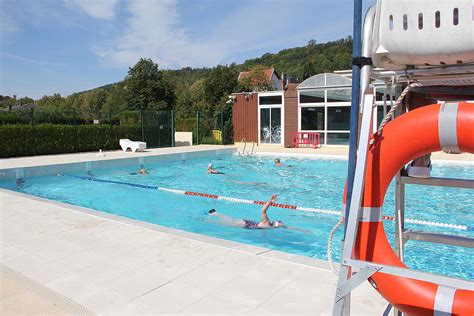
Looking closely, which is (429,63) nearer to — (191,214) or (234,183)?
(191,214)

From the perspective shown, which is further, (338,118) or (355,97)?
(338,118)

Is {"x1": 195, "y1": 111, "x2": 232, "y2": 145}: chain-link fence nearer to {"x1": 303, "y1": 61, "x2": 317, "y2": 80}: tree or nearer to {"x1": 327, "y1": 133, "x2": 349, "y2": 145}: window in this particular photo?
{"x1": 327, "y1": 133, "x2": 349, "y2": 145}: window

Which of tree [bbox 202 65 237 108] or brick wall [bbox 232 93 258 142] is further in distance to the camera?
tree [bbox 202 65 237 108]

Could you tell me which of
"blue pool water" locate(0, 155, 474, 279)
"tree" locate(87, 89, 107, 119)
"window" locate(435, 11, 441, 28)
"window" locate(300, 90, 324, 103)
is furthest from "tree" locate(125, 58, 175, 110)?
"tree" locate(87, 89, 107, 119)

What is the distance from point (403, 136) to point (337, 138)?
50.3 feet

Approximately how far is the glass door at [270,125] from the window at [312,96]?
140 centimetres

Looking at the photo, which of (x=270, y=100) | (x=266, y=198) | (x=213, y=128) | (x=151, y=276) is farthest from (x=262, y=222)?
(x=213, y=128)

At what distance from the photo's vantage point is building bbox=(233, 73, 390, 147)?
16.2m

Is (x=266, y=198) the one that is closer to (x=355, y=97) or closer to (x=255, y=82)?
(x=355, y=97)

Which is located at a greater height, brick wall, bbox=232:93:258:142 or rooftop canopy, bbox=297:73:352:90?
rooftop canopy, bbox=297:73:352:90

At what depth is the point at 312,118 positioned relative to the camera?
56.2 feet

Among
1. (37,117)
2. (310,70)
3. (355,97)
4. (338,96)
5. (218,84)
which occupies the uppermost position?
(310,70)

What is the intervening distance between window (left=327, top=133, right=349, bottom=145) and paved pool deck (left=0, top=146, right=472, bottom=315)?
13.1m

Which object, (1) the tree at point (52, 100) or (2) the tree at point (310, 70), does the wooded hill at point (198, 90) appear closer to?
(2) the tree at point (310, 70)
